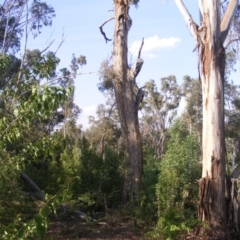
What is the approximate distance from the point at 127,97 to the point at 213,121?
4688 mm

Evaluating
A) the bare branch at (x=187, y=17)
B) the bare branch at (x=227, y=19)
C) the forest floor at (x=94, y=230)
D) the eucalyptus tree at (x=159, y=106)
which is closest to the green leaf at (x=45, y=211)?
the forest floor at (x=94, y=230)

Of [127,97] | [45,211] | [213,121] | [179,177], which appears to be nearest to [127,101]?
[127,97]

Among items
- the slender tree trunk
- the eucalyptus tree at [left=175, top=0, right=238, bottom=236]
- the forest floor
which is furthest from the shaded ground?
the slender tree trunk

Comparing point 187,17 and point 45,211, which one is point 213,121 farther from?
point 45,211

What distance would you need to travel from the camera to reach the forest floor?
35.0ft

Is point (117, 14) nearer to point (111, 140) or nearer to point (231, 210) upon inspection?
point (231, 210)

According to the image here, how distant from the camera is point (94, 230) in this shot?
11109 mm

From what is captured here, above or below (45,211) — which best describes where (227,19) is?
above

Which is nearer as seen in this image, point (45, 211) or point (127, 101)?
point (45, 211)

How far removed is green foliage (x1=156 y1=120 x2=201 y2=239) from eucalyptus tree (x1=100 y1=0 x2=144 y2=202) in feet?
7.00

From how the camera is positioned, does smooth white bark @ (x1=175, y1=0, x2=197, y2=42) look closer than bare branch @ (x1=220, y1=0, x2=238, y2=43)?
No

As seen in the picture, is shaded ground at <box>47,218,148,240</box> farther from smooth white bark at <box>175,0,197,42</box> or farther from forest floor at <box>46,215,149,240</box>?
smooth white bark at <box>175,0,197,42</box>

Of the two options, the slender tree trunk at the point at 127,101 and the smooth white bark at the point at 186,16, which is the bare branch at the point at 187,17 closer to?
the smooth white bark at the point at 186,16

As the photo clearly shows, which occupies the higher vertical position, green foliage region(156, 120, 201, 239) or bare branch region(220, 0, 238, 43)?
bare branch region(220, 0, 238, 43)
